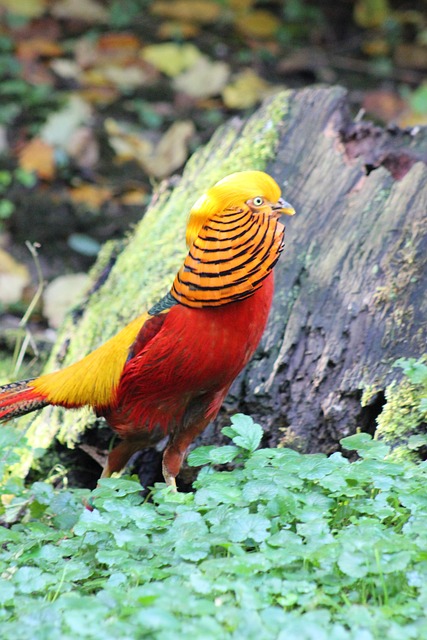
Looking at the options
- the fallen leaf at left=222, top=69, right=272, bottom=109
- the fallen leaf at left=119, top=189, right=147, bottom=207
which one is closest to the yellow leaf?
the fallen leaf at left=222, top=69, right=272, bottom=109

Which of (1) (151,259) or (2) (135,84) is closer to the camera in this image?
(1) (151,259)

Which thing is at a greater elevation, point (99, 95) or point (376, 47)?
point (376, 47)

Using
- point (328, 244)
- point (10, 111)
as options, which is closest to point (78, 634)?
point (328, 244)

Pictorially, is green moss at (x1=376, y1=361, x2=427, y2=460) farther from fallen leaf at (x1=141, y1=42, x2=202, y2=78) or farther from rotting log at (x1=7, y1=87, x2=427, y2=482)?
fallen leaf at (x1=141, y1=42, x2=202, y2=78)

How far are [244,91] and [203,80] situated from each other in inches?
17.5

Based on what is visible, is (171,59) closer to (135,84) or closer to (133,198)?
(135,84)

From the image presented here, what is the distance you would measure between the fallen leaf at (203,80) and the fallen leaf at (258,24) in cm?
80

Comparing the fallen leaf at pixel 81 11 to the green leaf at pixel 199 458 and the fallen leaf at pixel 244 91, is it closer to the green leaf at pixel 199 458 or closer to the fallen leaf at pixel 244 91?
the fallen leaf at pixel 244 91

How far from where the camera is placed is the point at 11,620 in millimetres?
2752

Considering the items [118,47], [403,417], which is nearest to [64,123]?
[118,47]

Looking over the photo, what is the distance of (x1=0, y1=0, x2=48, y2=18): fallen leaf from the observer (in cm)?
933

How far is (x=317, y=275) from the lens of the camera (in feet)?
14.2

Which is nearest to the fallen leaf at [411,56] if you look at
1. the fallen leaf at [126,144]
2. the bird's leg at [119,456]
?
the fallen leaf at [126,144]

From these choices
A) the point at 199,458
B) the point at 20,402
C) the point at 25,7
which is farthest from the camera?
the point at 25,7
